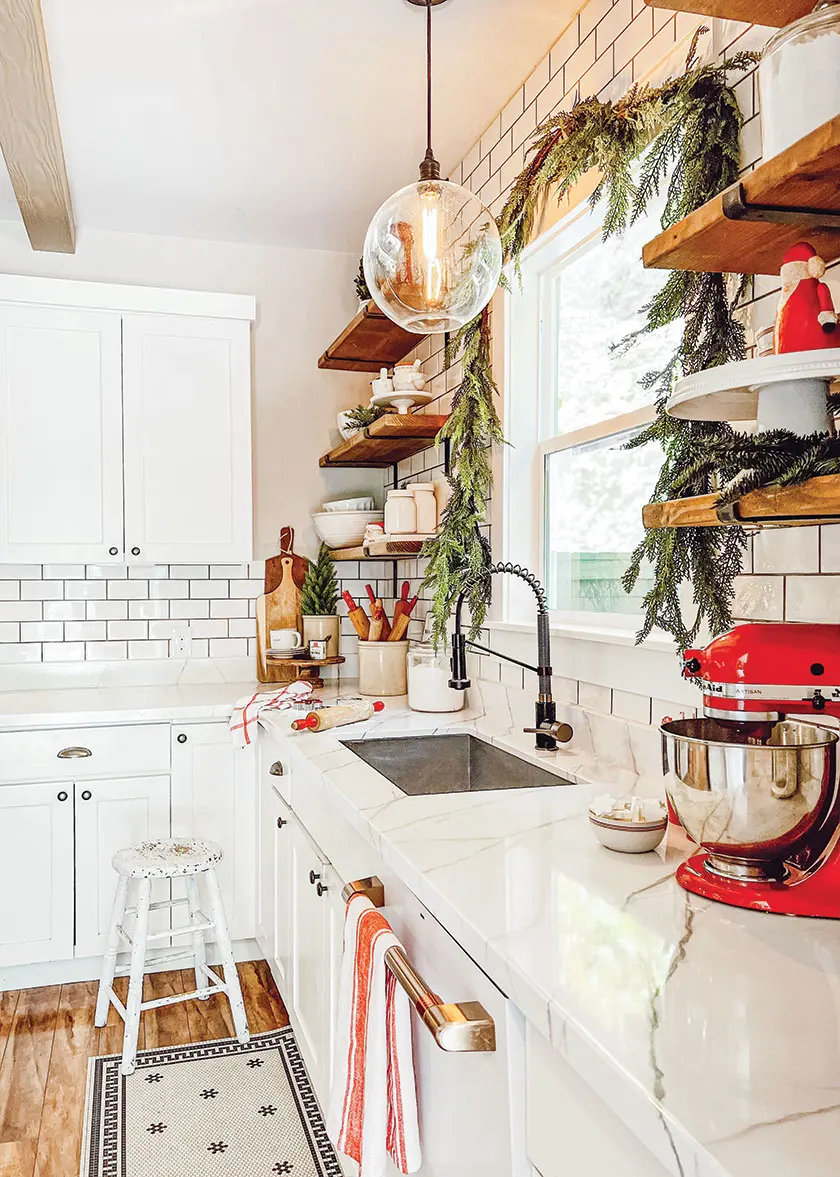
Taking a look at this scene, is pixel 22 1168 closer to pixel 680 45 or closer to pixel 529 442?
pixel 529 442

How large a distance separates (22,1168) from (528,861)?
61.8 inches

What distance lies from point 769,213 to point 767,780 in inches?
27.9

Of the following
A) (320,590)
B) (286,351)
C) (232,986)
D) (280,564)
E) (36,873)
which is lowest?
(232,986)

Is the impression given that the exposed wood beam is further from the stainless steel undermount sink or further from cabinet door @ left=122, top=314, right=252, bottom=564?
the stainless steel undermount sink

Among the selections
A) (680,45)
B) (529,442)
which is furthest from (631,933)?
(529,442)

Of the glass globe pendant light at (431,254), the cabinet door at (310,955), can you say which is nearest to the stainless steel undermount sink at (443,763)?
the cabinet door at (310,955)

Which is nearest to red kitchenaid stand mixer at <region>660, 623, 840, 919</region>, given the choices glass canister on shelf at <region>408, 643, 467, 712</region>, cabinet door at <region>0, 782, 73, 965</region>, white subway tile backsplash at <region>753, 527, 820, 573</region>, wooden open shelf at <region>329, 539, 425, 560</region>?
white subway tile backsplash at <region>753, 527, 820, 573</region>

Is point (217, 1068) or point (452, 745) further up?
point (452, 745)

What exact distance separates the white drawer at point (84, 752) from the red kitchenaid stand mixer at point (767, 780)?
220cm

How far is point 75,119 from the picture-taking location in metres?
2.83

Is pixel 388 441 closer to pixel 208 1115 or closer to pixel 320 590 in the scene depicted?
pixel 320 590

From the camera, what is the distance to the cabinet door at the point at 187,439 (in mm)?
3445

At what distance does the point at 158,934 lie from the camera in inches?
109

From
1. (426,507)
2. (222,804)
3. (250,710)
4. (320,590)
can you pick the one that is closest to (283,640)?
(320,590)
